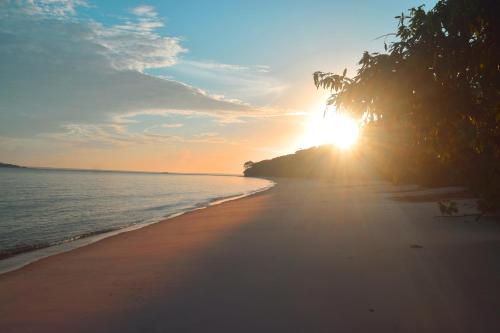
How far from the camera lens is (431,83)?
552 cm

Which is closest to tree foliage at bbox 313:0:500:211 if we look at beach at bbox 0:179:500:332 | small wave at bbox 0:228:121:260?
beach at bbox 0:179:500:332

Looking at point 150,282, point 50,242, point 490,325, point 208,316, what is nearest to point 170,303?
point 208,316

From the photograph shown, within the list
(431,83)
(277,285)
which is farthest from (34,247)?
(431,83)

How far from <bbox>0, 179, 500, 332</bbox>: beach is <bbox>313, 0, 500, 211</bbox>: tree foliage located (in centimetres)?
197

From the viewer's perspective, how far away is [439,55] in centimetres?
536

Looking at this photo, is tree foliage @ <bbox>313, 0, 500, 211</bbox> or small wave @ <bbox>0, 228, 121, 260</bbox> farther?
small wave @ <bbox>0, 228, 121, 260</bbox>

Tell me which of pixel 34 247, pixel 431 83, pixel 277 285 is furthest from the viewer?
pixel 34 247

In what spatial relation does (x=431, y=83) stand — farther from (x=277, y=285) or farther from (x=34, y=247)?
(x=34, y=247)

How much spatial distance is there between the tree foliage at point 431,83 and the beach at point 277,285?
1971 mm

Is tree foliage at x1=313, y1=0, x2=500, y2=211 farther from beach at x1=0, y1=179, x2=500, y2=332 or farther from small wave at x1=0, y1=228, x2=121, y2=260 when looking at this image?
small wave at x1=0, y1=228, x2=121, y2=260

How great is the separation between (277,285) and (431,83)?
385cm

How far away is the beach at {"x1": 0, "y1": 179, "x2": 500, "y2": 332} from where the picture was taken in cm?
535

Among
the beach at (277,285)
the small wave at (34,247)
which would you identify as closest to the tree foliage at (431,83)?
the beach at (277,285)

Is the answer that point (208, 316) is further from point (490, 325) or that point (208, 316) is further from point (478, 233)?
point (478, 233)
